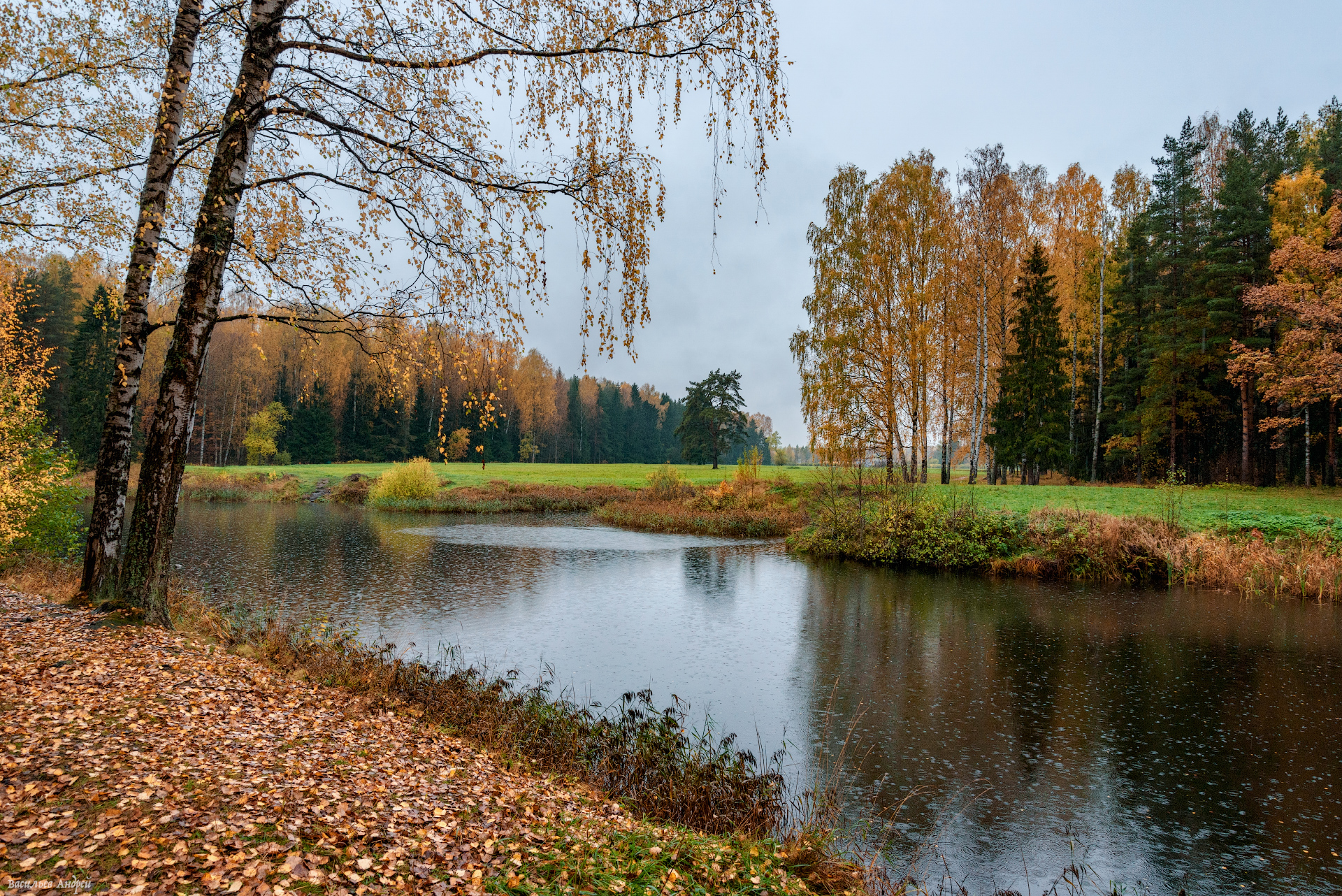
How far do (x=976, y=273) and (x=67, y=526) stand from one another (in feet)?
99.4

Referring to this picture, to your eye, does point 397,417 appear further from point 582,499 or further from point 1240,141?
point 1240,141

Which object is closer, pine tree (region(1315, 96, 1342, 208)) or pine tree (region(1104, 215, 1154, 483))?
pine tree (region(1315, 96, 1342, 208))

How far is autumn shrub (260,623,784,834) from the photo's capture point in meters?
4.96

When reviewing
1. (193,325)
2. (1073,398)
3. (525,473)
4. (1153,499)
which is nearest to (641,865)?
(193,325)

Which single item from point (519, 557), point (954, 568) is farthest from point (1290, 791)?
point (519, 557)

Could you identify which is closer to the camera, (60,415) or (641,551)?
(641,551)

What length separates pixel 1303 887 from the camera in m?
4.21

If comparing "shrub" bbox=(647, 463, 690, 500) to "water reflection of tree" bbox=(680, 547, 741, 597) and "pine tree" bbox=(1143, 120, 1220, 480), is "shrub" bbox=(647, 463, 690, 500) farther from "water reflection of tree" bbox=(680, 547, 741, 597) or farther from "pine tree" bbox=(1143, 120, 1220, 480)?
"pine tree" bbox=(1143, 120, 1220, 480)

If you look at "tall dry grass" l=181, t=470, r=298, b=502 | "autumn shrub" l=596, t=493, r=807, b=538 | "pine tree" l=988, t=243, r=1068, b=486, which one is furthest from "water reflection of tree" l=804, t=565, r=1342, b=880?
"tall dry grass" l=181, t=470, r=298, b=502

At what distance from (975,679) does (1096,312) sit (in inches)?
1081

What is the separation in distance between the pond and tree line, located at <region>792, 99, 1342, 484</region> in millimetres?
9477

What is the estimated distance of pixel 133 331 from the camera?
21.3 ft

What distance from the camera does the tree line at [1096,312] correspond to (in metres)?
22.2

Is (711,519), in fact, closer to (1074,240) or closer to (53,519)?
(53,519)
